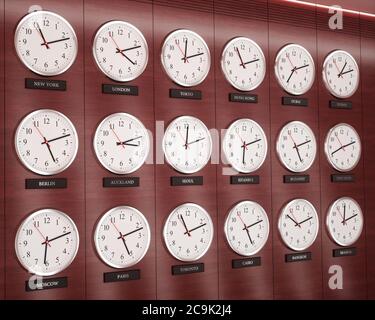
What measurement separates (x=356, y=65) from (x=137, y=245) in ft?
8.14

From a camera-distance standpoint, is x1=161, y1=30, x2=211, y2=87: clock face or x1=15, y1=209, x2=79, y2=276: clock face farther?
x1=161, y1=30, x2=211, y2=87: clock face

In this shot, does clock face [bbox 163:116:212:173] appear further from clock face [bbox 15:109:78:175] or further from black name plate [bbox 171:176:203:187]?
clock face [bbox 15:109:78:175]

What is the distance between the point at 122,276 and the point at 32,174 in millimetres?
894

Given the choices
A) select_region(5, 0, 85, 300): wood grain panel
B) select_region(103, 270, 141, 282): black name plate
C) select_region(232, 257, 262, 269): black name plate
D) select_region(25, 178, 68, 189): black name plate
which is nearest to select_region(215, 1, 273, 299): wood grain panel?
select_region(232, 257, 262, 269): black name plate

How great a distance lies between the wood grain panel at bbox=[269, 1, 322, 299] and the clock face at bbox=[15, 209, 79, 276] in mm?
1626

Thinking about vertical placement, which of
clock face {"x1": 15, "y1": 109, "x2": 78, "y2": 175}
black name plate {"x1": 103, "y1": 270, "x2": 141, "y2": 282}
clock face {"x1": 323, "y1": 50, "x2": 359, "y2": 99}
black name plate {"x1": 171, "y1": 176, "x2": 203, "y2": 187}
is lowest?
black name plate {"x1": 103, "y1": 270, "x2": 141, "y2": 282}

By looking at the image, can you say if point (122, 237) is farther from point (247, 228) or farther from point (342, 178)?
point (342, 178)

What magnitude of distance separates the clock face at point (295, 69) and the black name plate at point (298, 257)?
4.19ft

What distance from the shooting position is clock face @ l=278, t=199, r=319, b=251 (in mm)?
4277

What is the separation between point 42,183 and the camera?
3.40 metres

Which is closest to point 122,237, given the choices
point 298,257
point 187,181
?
point 187,181

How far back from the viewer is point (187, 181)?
12.8 ft

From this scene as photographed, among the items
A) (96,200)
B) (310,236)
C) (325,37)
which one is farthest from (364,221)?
(96,200)

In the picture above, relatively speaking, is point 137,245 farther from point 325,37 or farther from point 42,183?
point 325,37
